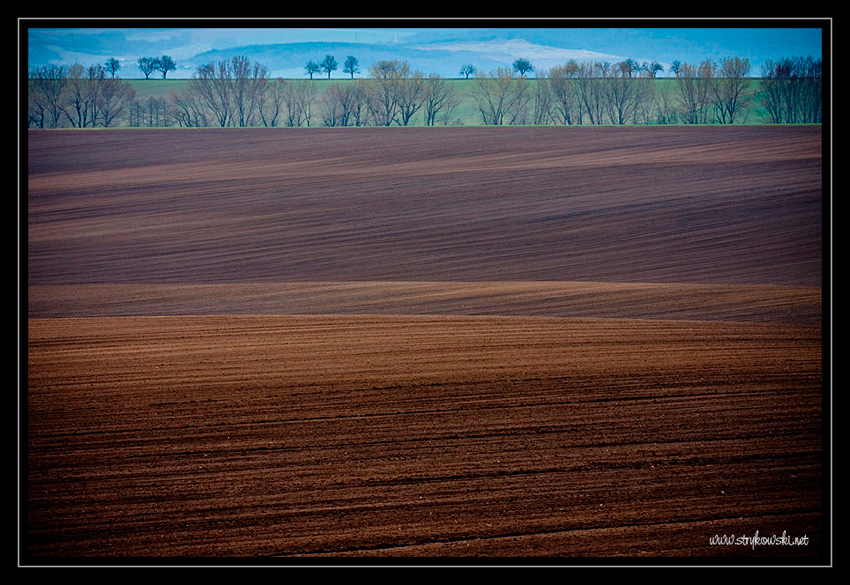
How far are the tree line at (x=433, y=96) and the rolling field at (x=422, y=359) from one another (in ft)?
4.95

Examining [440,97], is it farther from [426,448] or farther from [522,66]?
[426,448]

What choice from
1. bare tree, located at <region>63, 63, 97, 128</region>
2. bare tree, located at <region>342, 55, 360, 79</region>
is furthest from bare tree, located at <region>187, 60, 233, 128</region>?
bare tree, located at <region>342, 55, 360, 79</region>

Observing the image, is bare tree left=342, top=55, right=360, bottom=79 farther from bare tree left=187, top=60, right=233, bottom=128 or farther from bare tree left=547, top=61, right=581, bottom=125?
bare tree left=547, top=61, right=581, bottom=125

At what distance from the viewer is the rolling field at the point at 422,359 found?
12.4 feet

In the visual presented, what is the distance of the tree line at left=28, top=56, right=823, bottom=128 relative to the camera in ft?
30.1

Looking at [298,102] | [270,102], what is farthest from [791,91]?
[270,102]

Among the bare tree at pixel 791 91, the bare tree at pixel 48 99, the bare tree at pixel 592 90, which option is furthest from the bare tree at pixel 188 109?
the bare tree at pixel 791 91

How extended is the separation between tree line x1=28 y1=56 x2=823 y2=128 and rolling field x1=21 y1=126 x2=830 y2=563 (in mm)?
1508

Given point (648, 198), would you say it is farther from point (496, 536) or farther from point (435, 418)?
point (496, 536)

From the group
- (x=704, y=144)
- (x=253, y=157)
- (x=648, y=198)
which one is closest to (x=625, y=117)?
(x=648, y=198)

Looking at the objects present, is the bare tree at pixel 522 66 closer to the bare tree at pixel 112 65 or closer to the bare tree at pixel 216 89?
the bare tree at pixel 216 89

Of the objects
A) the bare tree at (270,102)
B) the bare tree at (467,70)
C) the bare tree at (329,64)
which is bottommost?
the bare tree at (329,64)

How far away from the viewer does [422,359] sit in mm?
6516

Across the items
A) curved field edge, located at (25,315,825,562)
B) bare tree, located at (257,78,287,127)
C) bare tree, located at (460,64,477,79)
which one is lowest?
curved field edge, located at (25,315,825,562)
